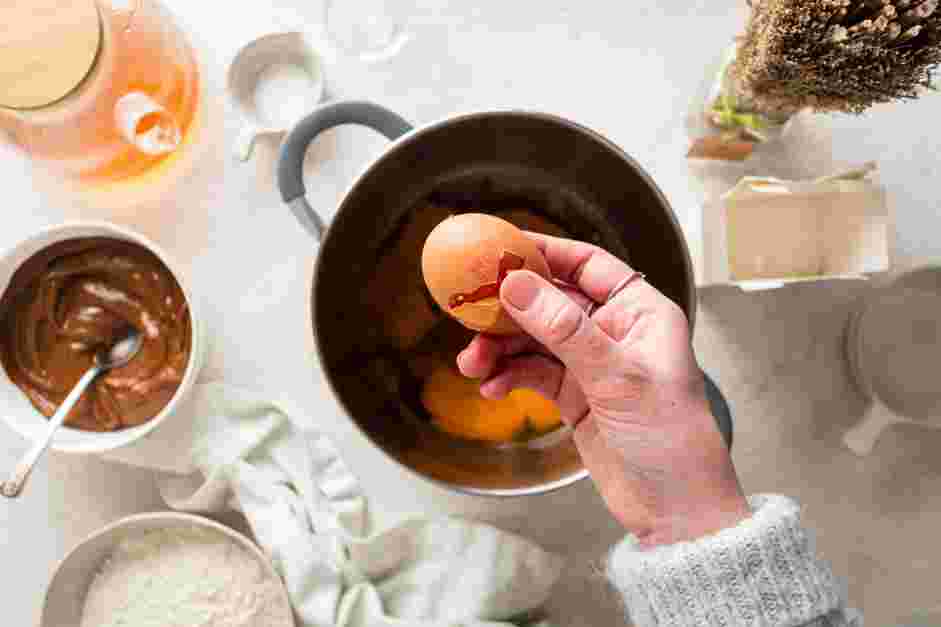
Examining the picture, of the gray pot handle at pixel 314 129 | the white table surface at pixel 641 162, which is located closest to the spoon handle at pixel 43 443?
the white table surface at pixel 641 162

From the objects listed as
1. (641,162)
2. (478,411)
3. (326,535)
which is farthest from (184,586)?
(641,162)

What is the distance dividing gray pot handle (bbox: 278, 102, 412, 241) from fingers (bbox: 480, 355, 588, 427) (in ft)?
0.65

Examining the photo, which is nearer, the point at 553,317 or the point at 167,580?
the point at 553,317

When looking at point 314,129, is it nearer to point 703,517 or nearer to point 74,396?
point 74,396

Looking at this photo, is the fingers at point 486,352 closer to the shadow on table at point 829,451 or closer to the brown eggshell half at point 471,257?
the brown eggshell half at point 471,257

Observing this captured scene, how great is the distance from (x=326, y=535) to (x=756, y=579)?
0.40 meters

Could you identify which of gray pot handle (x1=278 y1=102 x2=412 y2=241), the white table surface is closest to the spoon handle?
the white table surface

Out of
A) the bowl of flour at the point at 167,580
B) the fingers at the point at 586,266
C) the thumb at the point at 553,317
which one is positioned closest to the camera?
the thumb at the point at 553,317

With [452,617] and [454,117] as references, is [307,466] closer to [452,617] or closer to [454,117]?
[452,617]

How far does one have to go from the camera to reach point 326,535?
2.41 ft

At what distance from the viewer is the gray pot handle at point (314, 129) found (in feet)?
2.07

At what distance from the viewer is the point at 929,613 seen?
2.51 ft

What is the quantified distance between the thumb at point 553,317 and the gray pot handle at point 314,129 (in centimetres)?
22

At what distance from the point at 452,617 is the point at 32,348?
47 centimetres
